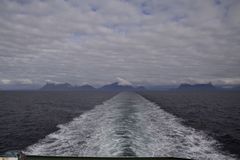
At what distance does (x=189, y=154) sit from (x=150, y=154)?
127 inches

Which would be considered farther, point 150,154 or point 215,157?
point 215,157

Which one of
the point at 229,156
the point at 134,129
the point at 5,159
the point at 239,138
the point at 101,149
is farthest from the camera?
the point at 239,138

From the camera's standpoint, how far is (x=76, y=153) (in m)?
14.2

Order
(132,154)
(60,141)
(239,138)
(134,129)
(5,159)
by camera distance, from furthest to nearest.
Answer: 1. (239,138)
2. (134,129)
3. (60,141)
4. (132,154)
5. (5,159)

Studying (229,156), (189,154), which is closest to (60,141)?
(189,154)

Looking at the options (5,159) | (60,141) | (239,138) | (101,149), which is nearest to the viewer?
(5,159)

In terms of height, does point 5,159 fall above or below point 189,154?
above

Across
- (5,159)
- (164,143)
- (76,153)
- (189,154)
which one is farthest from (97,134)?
(5,159)

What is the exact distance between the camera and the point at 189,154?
14.1 m

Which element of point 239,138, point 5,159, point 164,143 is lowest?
point 239,138

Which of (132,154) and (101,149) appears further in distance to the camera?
(101,149)

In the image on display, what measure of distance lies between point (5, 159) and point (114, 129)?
14.0 metres

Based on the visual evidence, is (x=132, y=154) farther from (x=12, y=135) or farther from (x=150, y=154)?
(x=12, y=135)

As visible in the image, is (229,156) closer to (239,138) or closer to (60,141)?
(239,138)
